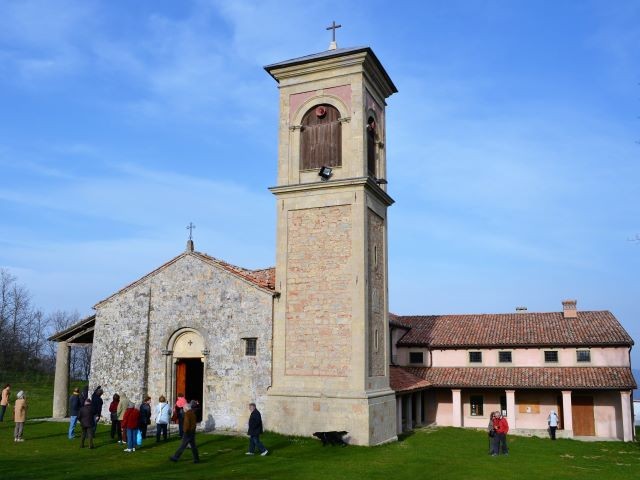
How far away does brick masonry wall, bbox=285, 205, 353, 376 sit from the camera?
23.5 meters

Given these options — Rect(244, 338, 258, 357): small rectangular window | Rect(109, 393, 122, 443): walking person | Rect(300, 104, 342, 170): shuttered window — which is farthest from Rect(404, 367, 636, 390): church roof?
Rect(109, 393, 122, 443): walking person

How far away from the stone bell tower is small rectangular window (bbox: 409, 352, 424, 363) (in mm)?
11393

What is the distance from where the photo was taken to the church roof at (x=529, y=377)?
103 ft

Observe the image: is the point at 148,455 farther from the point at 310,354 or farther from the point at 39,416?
the point at 39,416

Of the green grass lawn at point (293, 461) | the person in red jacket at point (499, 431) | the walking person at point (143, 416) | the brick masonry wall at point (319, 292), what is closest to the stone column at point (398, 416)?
the green grass lawn at point (293, 461)

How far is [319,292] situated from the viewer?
24125mm

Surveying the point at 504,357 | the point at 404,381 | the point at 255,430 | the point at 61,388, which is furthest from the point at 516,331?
the point at 61,388

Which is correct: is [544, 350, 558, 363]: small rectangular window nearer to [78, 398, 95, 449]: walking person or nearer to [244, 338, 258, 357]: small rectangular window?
[244, 338, 258, 357]: small rectangular window

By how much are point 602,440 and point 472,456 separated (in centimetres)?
1253

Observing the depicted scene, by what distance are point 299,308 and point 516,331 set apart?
55.8 ft

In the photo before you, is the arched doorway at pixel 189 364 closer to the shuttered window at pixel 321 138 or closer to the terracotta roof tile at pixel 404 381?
the terracotta roof tile at pixel 404 381

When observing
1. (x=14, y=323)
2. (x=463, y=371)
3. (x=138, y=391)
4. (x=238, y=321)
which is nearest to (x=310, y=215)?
(x=238, y=321)

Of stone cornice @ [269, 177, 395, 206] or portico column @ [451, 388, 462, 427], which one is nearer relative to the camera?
stone cornice @ [269, 177, 395, 206]

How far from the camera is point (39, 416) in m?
29.7
